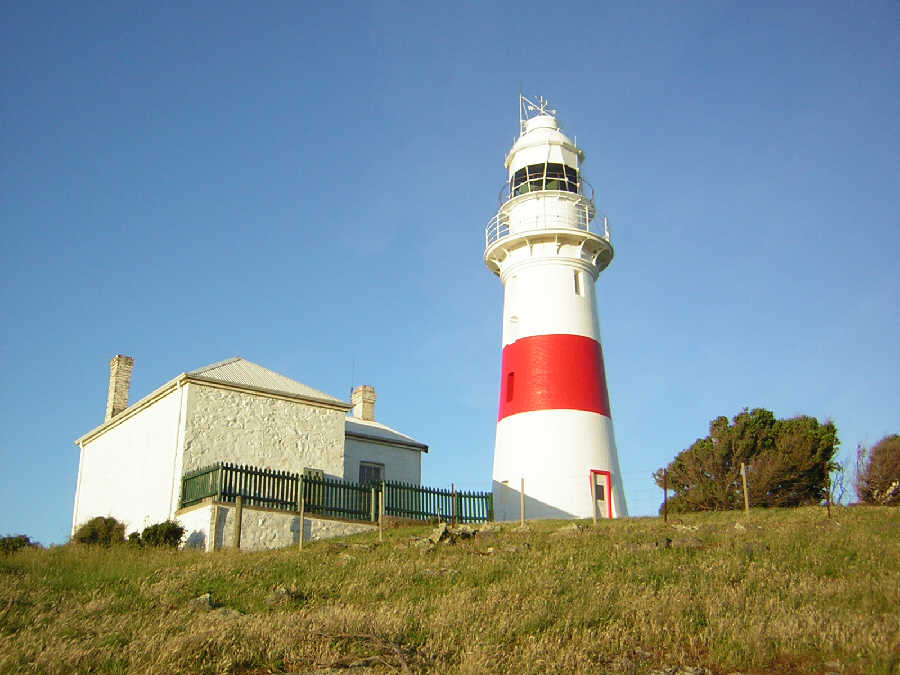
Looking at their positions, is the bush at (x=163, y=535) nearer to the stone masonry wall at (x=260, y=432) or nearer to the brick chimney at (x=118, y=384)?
the stone masonry wall at (x=260, y=432)

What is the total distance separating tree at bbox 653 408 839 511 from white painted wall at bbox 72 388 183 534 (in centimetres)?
1692

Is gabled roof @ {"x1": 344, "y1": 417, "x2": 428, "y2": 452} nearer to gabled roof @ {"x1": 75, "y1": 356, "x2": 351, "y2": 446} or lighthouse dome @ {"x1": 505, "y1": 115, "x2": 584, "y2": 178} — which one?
gabled roof @ {"x1": 75, "y1": 356, "x2": 351, "y2": 446}

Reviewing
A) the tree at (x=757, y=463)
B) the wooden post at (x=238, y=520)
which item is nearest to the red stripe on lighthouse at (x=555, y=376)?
the tree at (x=757, y=463)

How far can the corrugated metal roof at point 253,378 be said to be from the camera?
23375mm

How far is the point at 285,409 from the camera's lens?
24141 mm

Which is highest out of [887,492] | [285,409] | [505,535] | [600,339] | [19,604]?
[600,339]

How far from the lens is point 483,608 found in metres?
11.2

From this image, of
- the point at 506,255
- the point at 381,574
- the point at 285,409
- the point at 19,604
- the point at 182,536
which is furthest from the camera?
the point at 506,255

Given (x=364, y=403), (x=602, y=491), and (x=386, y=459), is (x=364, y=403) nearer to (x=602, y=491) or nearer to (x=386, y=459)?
(x=386, y=459)

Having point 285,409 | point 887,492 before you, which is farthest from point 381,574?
point 887,492

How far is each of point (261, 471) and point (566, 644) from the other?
13209 mm

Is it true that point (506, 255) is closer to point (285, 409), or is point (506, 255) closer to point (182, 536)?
point (285, 409)

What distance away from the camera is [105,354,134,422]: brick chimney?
27.5 metres

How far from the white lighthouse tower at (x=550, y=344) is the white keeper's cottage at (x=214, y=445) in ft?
17.9
